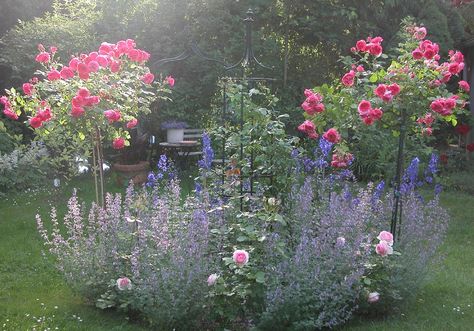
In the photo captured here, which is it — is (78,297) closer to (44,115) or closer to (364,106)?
(44,115)

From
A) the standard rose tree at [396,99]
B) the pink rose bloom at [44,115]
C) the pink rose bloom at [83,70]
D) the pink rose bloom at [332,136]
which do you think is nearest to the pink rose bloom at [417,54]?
the standard rose tree at [396,99]

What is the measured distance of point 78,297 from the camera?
414 centimetres

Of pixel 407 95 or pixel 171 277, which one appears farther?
pixel 407 95

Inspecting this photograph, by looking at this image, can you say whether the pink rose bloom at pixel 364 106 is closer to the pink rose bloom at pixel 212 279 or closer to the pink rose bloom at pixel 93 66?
the pink rose bloom at pixel 212 279

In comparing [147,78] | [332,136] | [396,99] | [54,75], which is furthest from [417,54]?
[54,75]

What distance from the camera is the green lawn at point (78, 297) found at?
373cm

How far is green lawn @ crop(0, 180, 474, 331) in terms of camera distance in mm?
3730

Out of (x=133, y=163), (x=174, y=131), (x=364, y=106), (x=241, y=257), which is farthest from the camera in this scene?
(x=174, y=131)

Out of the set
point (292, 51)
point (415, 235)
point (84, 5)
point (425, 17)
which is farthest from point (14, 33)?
point (415, 235)

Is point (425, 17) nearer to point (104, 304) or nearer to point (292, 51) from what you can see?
point (292, 51)

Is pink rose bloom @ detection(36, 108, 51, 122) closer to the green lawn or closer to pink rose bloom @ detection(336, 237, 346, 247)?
the green lawn

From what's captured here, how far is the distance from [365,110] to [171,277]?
171 cm

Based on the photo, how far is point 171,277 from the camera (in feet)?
11.2

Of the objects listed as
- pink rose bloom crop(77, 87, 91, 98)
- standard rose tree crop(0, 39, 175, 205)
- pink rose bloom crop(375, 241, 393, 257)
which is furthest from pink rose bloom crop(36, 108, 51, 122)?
pink rose bloom crop(375, 241, 393, 257)
